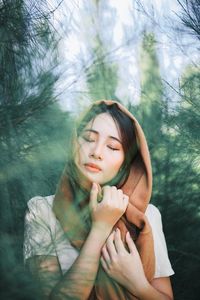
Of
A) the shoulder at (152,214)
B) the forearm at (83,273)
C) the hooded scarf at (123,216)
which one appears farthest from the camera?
the shoulder at (152,214)

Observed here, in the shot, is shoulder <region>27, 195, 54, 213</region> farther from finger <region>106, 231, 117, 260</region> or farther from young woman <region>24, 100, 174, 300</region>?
finger <region>106, 231, 117, 260</region>

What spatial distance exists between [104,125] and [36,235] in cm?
24

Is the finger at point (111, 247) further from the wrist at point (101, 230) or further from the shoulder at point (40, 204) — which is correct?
the shoulder at point (40, 204)

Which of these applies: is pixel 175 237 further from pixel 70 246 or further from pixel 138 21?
pixel 138 21

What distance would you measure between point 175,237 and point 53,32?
539 mm

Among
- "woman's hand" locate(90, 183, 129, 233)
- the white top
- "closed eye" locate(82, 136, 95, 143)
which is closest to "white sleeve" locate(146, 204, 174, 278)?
the white top

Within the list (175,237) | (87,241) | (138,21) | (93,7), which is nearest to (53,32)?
(93,7)

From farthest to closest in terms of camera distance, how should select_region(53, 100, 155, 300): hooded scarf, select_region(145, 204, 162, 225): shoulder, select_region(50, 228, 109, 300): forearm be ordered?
select_region(145, 204, 162, 225): shoulder
select_region(53, 100, 155, 300): hooded scarf
select_region(50, 228, 109, 300): forearm

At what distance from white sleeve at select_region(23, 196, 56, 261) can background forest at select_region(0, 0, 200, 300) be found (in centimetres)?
1

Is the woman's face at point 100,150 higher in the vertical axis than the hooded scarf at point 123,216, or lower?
higher

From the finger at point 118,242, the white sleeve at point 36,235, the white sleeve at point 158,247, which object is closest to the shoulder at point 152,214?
the white sleeve at point 158,247

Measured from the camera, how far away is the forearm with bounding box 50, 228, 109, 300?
630mm

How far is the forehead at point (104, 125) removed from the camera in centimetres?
79

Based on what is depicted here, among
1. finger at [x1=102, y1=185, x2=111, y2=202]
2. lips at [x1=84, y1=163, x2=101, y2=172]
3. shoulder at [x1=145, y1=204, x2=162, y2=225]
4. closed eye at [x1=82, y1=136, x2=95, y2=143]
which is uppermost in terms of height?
closed eye at [x1=82, y1=136, x2=95, y2=143]
